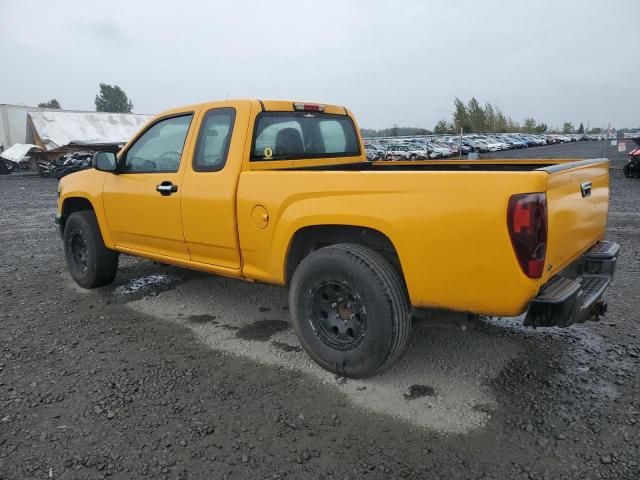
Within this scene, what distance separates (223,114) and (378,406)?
96.8 inches

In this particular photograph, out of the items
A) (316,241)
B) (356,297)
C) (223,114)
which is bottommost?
(356,297)

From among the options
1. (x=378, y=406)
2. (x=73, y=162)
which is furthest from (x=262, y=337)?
(x=73, y=162)

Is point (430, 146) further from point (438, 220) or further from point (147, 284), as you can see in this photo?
point (438, 220)

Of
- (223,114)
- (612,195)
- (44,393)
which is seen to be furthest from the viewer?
(612,195)

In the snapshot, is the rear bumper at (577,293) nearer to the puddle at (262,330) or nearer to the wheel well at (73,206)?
the puddle at (262,330)

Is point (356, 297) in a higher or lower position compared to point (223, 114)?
lower

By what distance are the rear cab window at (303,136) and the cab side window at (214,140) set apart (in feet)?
0.73

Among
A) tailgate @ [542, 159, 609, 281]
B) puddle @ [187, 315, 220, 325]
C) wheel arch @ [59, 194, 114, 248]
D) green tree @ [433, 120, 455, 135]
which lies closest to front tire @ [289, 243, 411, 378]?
tailgate @ [542, 159, 609, 281]

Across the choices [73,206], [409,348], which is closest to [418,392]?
[409,348]

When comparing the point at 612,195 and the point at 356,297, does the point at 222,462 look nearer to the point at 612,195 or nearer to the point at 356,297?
the point at 356,297

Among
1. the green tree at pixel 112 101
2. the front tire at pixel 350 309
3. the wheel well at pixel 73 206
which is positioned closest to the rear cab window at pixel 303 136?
the front tire at pixel 350 309

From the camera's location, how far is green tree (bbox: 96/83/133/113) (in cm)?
11231

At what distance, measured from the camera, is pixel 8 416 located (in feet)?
9.49

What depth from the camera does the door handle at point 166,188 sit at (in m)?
3.97
